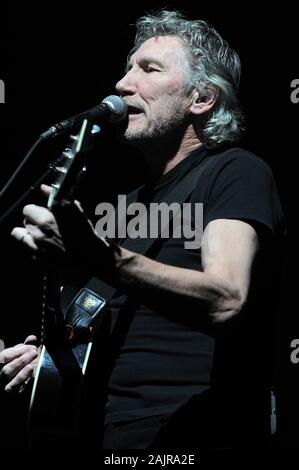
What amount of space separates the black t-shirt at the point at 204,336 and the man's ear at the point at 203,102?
388 millimetres

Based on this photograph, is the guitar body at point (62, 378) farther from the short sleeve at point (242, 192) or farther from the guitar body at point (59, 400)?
the short sleeve at point (242, 192)

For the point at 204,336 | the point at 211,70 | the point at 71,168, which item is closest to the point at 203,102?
the point at 211,70

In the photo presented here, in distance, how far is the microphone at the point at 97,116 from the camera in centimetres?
171

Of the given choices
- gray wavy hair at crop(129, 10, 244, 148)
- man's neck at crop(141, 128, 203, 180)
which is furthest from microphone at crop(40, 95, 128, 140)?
gray wavy hair at crop(129, 10, 244, 148)

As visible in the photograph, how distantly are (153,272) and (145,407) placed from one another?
45 cm

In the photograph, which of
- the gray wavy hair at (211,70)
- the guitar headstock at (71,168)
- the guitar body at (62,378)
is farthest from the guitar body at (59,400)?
the gray wavy hair at (211,70)

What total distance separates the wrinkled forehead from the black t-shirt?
508 mm

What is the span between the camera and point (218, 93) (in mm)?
2311

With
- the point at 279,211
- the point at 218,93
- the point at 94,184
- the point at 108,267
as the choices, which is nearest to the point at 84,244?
the point at 108,267

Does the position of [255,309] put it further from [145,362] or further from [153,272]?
[153,272]

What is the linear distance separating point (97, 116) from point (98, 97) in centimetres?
129

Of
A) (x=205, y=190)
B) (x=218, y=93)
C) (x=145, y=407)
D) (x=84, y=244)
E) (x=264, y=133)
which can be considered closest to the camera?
(x=84, y=244)

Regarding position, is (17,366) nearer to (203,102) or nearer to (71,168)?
(71,168)

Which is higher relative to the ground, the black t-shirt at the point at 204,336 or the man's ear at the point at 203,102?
the man's ear at the point at 203,102
